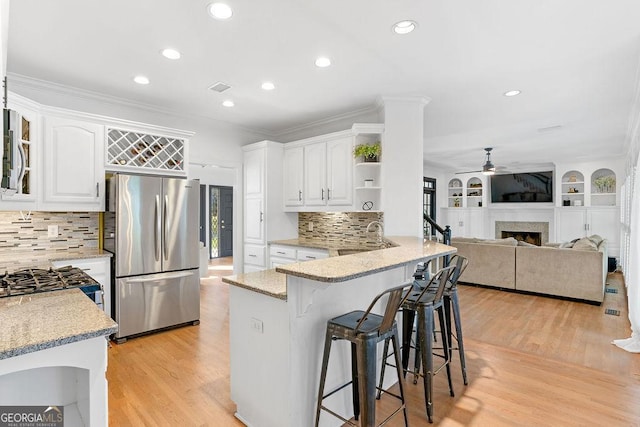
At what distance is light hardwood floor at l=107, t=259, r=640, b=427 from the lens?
228 cm

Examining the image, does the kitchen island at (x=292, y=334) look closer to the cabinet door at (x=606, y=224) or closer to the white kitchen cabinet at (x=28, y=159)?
the white kitchen cabinet at (x=28, y=159)

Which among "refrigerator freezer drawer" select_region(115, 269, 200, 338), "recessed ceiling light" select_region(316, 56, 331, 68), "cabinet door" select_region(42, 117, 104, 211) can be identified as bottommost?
"refrigerator freezer drawer" select_region(115, 269, 200, 338)

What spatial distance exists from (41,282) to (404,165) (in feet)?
11.2

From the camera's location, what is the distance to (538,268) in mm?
5391

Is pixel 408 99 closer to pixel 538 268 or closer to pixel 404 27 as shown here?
pixel 404 27

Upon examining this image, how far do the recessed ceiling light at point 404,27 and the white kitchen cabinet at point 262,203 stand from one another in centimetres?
289

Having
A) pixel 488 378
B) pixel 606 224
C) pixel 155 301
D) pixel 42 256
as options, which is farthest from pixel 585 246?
pixel 42 256

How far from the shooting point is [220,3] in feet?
7.32

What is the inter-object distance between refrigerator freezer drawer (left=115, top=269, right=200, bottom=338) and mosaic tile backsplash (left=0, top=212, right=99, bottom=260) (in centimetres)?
82

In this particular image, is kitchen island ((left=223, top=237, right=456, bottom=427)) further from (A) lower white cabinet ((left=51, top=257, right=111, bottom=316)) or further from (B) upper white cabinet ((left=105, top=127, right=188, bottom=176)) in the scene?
(B) upper white cabinet ((left=105, top=127, right=188, bottom=176))

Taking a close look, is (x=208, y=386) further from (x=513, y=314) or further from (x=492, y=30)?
(x=513, y=314)

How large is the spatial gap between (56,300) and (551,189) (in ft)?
34.7

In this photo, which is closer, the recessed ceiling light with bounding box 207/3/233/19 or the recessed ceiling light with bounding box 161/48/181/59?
the recessed ceiling light with bounding box 207/3/233/19

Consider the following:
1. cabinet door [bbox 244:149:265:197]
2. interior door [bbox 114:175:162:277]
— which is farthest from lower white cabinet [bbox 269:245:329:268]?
interior door [bbox 114:175:162:277]
